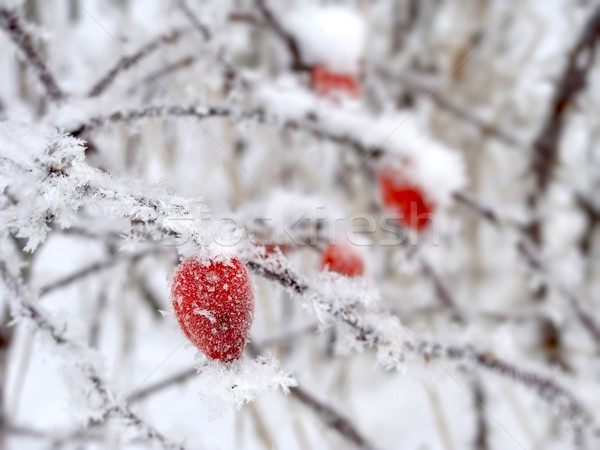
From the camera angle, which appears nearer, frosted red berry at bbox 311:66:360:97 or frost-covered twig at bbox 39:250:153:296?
frost-covered twig at bbox 39:250:153:296

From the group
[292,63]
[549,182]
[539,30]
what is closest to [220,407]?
[292,63]

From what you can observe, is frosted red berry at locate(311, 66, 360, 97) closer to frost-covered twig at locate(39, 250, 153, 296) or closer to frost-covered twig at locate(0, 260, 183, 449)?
frost-covered twig at locate(39, 250, 153, 296)

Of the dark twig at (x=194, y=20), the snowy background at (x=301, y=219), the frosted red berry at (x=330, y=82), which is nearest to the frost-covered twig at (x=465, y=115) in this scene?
the snowy background at (x=301, y=219)

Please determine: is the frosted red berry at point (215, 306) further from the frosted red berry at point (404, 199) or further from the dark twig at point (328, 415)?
the frosted red berry at point (404, 199)

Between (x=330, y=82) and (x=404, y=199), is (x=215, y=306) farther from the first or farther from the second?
(x=330, y=82)

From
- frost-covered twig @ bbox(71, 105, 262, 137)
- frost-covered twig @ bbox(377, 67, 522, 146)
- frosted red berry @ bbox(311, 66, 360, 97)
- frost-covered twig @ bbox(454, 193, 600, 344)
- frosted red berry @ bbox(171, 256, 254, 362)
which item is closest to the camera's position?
frosted red berry @ bbox(171, 256, 254, 362)

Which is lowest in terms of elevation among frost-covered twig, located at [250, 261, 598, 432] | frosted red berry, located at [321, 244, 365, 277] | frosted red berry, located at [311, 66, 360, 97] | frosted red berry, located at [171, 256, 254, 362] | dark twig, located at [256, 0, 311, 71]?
frosted red berry, located at [171, 256, 254, 362]

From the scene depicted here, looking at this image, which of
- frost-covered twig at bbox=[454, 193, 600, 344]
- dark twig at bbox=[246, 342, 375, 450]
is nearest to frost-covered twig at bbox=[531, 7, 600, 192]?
frost-covered twig at bbox=[454, 193, 600, 344]
